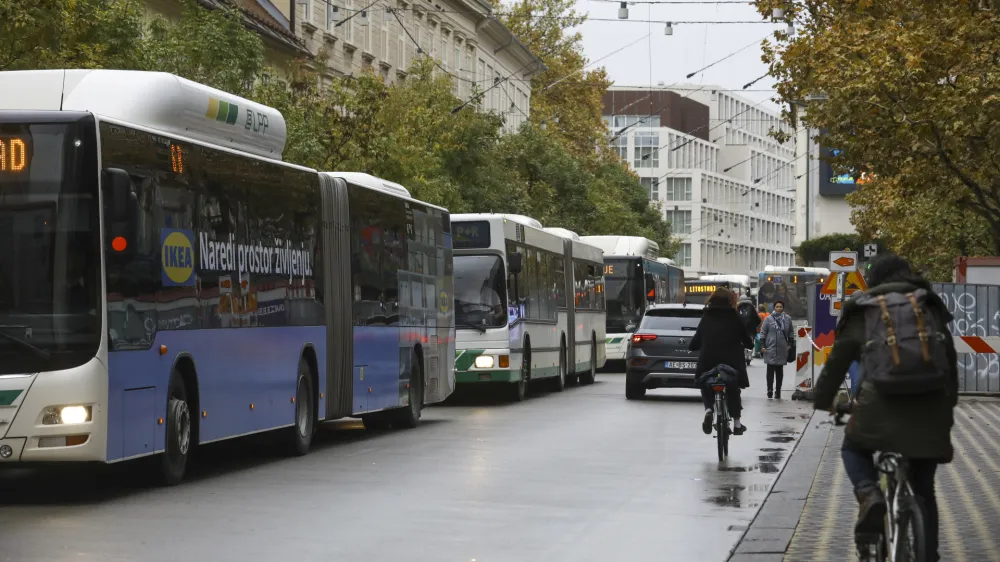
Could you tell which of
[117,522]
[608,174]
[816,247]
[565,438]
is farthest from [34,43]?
[816,247]

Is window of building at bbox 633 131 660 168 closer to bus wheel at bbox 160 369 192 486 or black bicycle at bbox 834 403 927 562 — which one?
bus wheel at bbox 160 369 192 486

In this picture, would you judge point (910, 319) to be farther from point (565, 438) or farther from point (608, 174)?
point (608, 174)

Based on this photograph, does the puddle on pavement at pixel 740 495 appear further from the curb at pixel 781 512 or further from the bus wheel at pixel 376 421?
the bus wheel at pixel 376 421

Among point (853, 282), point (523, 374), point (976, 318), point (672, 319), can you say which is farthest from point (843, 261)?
point (523, 374)

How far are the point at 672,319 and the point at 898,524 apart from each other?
74.2 ft

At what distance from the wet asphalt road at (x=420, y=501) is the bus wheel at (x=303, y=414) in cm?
23

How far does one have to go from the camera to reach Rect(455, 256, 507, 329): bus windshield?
91.5ft

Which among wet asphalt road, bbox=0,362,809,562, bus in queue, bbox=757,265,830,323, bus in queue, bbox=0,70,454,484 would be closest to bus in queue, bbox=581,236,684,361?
wet asphalt road, bbox=0,362,809,562

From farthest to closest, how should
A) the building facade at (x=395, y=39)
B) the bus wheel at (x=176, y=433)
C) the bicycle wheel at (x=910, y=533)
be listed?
the building facade at (x=395, y=39)
the bus wheel at (x=176, y=433)
the bicycle wheel at (x=910, y=533)

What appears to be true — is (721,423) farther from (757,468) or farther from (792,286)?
(792,286)

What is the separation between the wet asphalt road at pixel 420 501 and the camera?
34.3 feet

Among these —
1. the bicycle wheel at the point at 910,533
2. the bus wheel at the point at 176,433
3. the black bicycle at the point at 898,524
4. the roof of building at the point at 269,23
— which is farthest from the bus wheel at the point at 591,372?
the bicycle wheel at the point at 910,533

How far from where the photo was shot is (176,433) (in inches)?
557

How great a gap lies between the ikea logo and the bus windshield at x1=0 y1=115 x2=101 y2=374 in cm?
118
